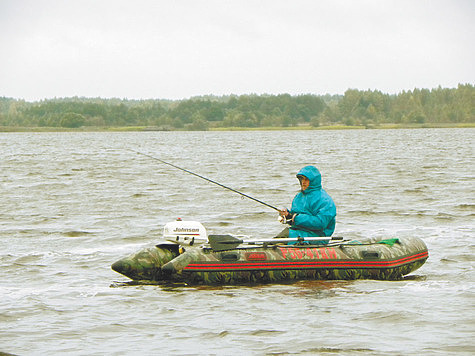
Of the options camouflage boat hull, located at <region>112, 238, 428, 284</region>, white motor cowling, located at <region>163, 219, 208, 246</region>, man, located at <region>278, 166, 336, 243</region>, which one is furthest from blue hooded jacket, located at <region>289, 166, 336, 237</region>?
white motor cowling, located at <region>163, 219, 208, 246</region>

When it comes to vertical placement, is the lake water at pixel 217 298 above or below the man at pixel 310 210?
below

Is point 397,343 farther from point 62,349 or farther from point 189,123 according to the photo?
point 189,123

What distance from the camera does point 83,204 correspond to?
21.0 metres

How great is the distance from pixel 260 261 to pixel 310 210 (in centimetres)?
112

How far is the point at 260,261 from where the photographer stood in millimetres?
9570

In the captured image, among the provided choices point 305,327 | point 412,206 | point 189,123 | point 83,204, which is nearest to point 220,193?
point 83,204

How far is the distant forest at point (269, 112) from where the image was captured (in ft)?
531

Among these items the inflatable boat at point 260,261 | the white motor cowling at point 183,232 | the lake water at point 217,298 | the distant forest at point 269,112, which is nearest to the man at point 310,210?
the inflatable boat at point 260,261

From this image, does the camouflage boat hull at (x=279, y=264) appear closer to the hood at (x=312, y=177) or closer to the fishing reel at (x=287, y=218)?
the fishing reel at (x=287, y=218)

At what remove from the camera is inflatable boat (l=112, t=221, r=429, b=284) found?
956 centimetres

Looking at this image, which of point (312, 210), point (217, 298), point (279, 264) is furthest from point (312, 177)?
point (217, 298)

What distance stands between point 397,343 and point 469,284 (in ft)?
9.96

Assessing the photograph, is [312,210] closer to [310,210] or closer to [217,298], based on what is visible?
[310,210]

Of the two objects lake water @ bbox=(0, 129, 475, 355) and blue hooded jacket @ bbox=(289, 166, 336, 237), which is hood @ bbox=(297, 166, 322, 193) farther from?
lake water @ bbox=(0, 129, 475, 355)
